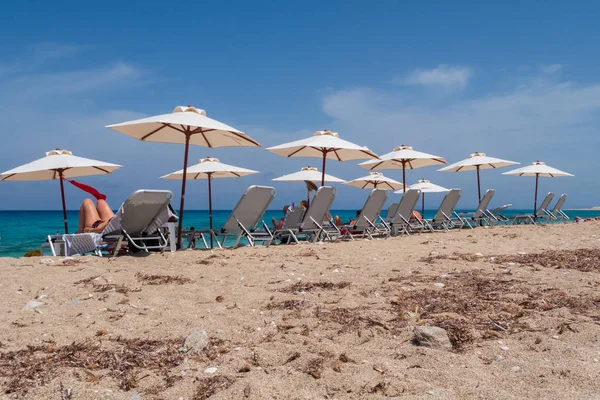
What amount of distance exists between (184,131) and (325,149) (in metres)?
4.10

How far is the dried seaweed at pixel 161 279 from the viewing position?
4.09 m

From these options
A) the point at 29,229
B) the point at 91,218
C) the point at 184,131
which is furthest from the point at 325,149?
the point at 29,229

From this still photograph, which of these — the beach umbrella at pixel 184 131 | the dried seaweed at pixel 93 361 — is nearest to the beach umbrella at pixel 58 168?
the beach umbrella at pixel 184 131

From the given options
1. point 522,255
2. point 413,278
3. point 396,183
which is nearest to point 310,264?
point 413,278

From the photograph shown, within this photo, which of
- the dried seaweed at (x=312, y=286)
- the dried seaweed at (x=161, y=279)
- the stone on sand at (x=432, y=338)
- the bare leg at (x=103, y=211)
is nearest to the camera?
the stone on sand at (x=432, y=338)

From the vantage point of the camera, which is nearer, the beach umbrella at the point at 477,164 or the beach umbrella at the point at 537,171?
the beach umbrella at the point at 477,164

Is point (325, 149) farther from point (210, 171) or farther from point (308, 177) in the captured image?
point (210, 171)

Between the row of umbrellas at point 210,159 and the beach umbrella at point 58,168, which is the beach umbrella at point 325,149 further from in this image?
the beach umbrella at point 58,168

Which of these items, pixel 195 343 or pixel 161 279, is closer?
pixel 195 343

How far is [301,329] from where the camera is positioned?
279 centimetres

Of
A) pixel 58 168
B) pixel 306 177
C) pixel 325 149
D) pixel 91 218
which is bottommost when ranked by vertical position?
pixel 91 218

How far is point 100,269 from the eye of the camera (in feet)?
15.1

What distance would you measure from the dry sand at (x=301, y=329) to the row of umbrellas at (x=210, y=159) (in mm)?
Result: 2642

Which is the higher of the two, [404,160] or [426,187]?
[404,160]
